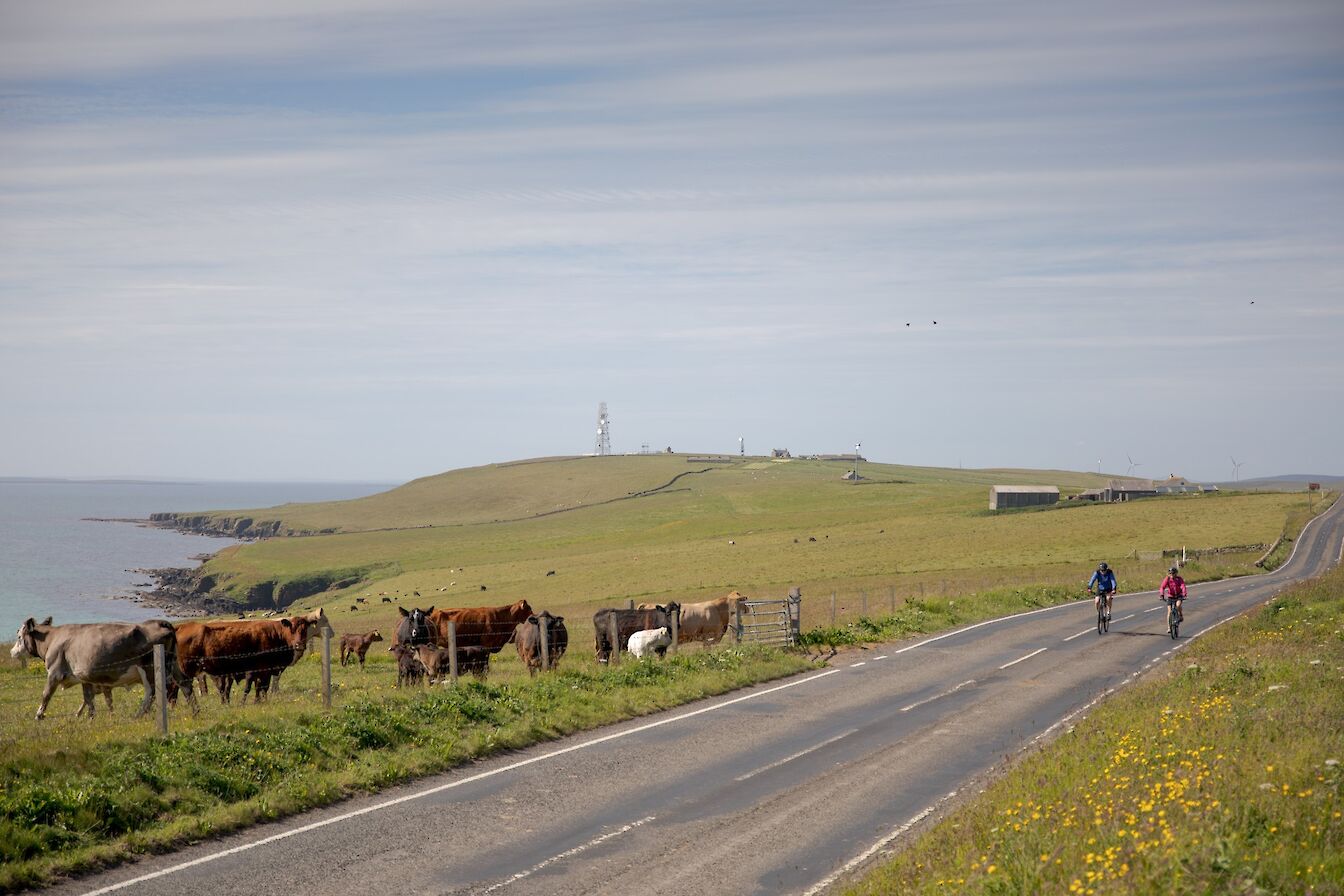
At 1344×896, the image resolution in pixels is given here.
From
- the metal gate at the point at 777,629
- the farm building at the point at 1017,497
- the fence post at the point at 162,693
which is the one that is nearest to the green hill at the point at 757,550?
the farm building at the point at 1017,497

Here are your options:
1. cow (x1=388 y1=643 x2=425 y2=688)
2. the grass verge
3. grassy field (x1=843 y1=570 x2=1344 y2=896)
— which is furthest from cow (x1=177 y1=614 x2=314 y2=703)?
grassy field (x1=843 y1=570 x2=1344 y2=896)

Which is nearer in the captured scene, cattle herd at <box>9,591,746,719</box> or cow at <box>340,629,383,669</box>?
cattle herd at <box>9,591,746,719</box>

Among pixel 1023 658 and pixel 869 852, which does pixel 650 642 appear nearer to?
pixel 1023 658

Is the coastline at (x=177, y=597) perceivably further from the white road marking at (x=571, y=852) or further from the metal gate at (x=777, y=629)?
the white road marking at (x=571, y=852)

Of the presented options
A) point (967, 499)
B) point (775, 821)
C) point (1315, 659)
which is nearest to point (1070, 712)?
point (1315, 659)

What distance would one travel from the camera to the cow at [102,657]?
20.4m

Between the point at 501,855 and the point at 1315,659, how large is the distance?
1549 cm

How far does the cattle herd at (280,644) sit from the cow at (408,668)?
24 mm

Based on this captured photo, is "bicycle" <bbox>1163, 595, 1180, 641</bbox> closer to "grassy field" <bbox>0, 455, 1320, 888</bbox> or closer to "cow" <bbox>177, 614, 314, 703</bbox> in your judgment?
"grassy field" <bbox>0, 455, 1320, 888</bbox>

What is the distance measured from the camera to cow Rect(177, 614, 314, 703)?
25734mm

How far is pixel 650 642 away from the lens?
31016 millimetres

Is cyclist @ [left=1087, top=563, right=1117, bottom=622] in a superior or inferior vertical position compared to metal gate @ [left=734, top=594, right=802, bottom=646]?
superior

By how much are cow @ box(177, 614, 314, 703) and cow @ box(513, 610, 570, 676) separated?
18.5 ft

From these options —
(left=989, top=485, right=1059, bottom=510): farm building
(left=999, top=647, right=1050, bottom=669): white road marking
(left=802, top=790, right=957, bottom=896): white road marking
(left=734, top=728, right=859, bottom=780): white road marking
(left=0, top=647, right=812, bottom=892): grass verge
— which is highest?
(left=989, top=485, right=1059, bottom=510): farm building
